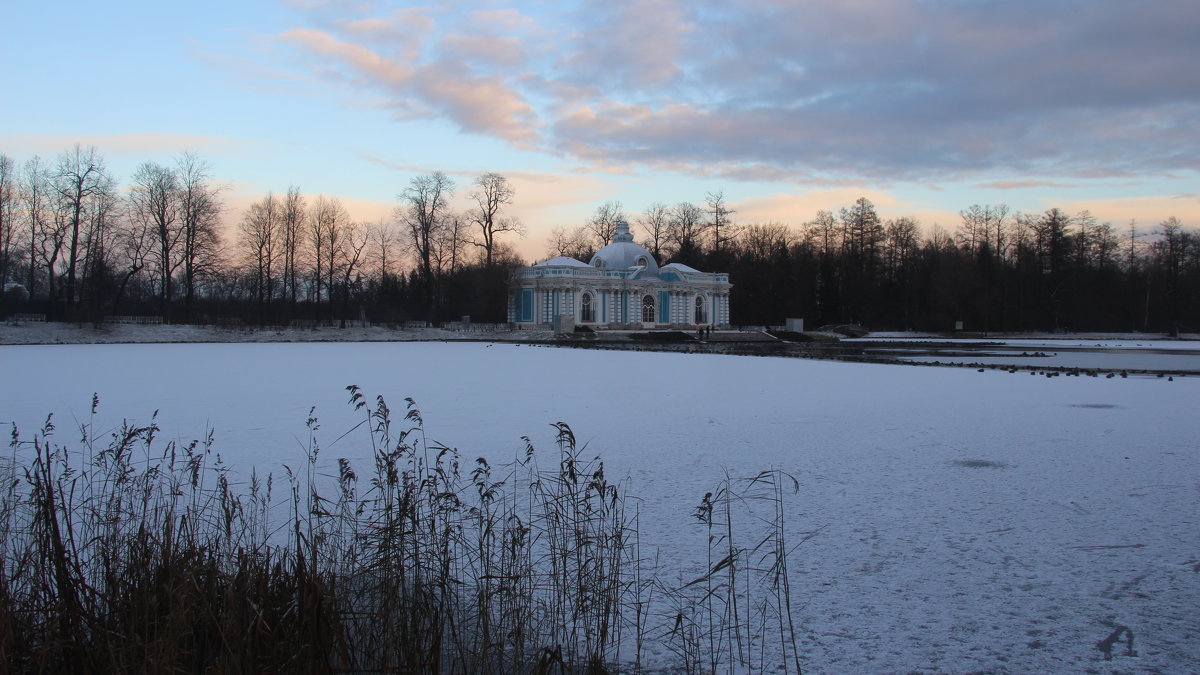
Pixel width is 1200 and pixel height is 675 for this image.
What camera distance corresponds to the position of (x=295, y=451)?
8.52m

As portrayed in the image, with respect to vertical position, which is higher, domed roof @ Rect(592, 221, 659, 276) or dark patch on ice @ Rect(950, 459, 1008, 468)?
domed roof @ Rect(592, 221, 659, 276)

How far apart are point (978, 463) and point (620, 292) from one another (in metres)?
55.1

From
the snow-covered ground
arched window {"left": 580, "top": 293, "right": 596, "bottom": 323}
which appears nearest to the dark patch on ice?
the snow-covered ground

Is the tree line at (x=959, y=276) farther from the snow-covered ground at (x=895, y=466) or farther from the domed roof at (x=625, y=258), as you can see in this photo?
the snow-covered ground at (x=895, y=466)

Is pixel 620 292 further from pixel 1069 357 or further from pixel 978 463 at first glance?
pixel 978 463

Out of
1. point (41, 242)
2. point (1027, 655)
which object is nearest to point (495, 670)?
point (1027, 655)

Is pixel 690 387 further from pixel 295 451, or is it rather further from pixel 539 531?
pixel 539 531

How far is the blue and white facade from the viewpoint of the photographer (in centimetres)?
5994

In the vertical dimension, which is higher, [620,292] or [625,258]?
[625,258]

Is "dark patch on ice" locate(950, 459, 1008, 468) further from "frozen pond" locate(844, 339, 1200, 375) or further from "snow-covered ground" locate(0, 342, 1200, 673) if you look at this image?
"frozen pond" locate(844, 339, 1200, 375)

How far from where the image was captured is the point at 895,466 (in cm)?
812

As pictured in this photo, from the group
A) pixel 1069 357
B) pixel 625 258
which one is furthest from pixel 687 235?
pixel 1069 357

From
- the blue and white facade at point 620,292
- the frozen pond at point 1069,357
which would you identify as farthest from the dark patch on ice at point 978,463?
the blue and white facade at point 620,292

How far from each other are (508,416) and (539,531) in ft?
19.9
